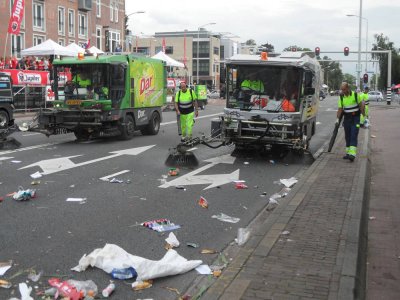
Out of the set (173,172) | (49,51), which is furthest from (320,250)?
(49,51)

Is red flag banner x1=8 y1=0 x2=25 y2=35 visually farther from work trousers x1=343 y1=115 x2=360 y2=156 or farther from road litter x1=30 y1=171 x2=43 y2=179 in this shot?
work trousers x1=343 y1=115 x2=360 y2=156

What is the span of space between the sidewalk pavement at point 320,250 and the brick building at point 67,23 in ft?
128

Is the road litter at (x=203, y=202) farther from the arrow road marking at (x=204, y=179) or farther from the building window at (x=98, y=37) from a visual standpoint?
the building window at (x=98, y=37)

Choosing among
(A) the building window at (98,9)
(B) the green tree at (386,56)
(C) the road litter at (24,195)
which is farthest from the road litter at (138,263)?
(B) the green tree at (386,56)

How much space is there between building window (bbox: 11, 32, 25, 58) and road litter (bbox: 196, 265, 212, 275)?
43.9m

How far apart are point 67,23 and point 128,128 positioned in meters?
39.3

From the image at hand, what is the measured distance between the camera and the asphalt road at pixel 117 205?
5.52 metres

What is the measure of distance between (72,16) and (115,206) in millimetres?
49542

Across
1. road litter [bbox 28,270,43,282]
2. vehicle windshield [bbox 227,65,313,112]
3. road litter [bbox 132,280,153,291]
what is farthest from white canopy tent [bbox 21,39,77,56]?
road litter [bbox 132,280,153,291]

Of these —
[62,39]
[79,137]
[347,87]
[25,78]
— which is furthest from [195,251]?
[62,39]

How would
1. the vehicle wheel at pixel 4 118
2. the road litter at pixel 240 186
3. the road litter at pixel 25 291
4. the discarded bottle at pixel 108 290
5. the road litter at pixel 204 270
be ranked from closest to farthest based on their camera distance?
the road litter at pixel 25 291
the discarded bottle at pixel 108 290
the road litter at pixel 204 270
the road litter at pixel 240 186
the vehicle wheel at pixel 4 118

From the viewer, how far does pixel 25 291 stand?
181 inches

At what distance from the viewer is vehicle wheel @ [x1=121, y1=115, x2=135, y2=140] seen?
16.3 meters

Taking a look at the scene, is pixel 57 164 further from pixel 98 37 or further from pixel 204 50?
pixel 204 50
